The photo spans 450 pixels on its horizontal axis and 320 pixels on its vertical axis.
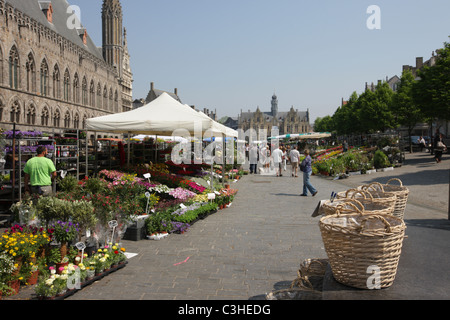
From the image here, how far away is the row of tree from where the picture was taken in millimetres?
24828

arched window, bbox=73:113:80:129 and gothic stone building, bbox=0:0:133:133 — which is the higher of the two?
gothic stone building, bbox=0:0:133:133

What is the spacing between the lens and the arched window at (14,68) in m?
29.6

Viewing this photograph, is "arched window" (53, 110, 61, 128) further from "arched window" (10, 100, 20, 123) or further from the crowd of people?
the crowd of people

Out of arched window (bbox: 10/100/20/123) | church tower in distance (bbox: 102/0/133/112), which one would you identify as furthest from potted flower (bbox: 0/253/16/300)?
church tower in distance (bbox: 102/0/133/112)

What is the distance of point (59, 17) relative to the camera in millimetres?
42344

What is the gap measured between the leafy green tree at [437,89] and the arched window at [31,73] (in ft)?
109

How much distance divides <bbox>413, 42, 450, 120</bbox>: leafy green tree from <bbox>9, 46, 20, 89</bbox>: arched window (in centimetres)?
3273

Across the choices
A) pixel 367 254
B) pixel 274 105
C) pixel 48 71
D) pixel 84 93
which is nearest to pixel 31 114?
pixel 48 71

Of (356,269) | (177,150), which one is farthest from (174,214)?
(177,150)

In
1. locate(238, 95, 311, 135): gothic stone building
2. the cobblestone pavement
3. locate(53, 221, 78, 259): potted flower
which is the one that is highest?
locate(238, 95, 311, 135): gothic stone building

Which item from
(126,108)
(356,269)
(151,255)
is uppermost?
(126,108)

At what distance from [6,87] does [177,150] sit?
18596 millimetres
